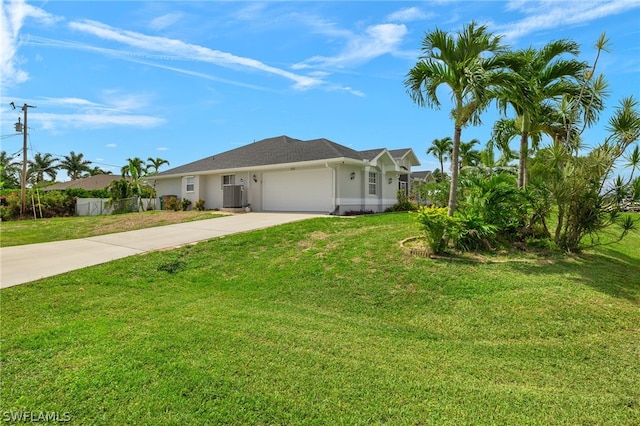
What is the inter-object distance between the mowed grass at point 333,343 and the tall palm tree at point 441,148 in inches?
1307

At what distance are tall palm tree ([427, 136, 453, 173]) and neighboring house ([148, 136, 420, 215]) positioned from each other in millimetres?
16860

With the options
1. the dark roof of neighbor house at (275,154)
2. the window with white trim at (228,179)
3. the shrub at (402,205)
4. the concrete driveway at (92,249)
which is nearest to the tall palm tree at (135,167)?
the dark roof of neighbor house at (275,154)

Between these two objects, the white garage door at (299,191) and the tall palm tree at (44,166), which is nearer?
the white garage door at (299,191)

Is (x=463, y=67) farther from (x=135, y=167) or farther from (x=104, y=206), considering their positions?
(x=135, y=167)

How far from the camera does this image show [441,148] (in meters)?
39.0

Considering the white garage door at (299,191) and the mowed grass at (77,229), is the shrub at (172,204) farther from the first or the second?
the white garage door at (299,191)

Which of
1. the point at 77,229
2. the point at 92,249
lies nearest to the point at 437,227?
the point at 92,249

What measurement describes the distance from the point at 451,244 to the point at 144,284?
6.93m

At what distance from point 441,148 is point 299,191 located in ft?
87.7

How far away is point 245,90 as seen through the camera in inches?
535

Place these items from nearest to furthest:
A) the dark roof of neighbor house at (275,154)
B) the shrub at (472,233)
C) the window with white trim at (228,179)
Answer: the shrub at (472,233) → the dark roof of neighbor house at (275,154) → the window with white trim at (228,179)

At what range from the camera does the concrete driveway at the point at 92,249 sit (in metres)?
7.30

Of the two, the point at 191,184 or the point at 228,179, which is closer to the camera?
the point at 228,179

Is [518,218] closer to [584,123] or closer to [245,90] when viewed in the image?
[584,123]
